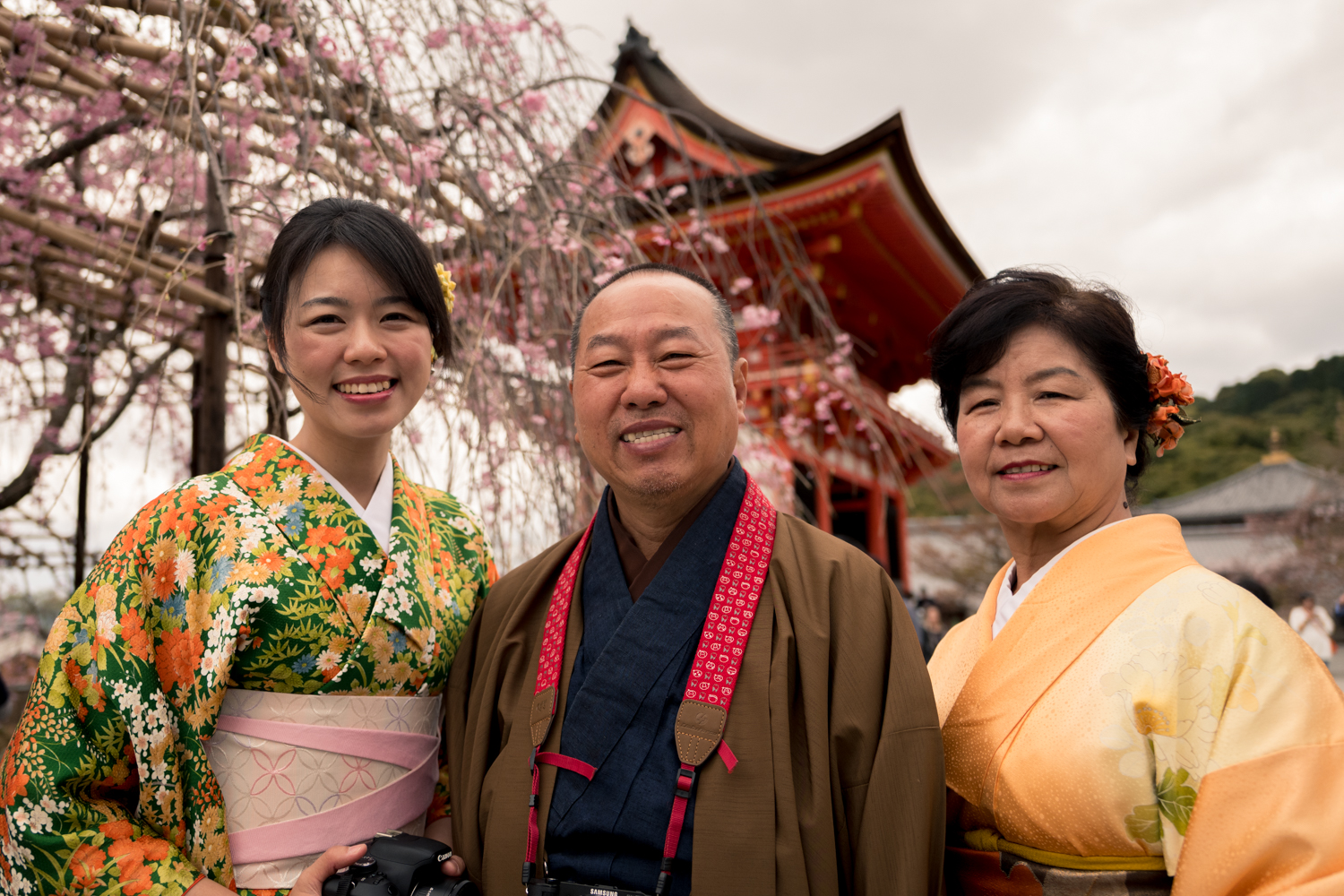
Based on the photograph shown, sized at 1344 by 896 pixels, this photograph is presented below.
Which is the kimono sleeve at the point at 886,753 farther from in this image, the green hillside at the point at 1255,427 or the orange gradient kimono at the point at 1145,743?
the green hillside at the point at 1255,427

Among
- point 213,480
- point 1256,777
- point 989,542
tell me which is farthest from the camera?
point 989,542

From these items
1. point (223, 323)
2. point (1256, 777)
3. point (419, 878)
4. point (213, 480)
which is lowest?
point (419, 878)

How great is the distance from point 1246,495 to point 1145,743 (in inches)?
1756

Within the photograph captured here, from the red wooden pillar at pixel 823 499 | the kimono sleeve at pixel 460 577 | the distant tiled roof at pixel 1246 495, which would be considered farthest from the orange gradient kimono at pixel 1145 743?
the distant tiled roof at pixel 1246 495

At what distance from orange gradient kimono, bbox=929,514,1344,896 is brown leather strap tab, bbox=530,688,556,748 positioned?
0.89m

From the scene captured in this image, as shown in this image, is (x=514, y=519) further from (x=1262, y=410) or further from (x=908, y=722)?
(x=1262, y=410)

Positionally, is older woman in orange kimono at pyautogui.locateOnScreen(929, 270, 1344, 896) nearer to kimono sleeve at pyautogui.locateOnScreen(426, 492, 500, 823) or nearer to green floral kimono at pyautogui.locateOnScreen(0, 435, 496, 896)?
kimono sleeve at pyautogui.locateOnScreen(426, 492, 500, 823)

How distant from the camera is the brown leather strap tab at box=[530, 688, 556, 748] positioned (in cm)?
191

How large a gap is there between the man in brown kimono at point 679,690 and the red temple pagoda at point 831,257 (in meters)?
3.55

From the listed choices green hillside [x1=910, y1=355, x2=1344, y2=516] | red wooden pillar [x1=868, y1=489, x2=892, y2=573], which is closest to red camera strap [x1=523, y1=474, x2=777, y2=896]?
red wooden pillar [x1=868, y1=489, x2=892, y2=573]

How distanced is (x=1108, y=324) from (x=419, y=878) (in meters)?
1.84

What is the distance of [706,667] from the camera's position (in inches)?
72.1

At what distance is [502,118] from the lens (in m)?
3.61

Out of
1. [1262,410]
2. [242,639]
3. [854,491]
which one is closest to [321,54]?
[242,639]
